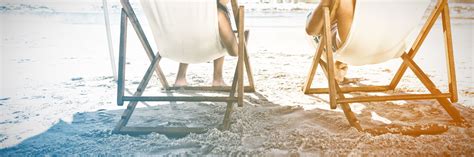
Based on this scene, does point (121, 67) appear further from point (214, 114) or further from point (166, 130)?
point (214, 114)

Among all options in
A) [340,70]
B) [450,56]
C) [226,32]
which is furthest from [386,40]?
[340,70]

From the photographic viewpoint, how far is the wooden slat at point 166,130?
7.41 ft

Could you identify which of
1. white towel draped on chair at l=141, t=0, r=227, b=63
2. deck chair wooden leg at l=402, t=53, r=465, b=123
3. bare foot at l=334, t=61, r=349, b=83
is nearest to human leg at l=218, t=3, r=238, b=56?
white towel draped on chair at l=141, t=0, r=227, b=63

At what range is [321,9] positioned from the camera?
262 centimetres

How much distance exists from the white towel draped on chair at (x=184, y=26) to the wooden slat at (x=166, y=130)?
598 millimetres

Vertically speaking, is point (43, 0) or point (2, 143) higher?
point (43, 0)

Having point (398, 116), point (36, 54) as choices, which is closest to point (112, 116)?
point (398, 116)

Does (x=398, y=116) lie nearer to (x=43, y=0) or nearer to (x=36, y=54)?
(x=36, y=54)

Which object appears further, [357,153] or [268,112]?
[268,112]

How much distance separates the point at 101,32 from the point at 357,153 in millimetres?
7063

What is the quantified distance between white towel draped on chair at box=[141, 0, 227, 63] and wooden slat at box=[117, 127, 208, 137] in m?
0.60

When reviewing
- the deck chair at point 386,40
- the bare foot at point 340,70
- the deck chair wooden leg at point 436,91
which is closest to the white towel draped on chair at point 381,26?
the deck chair at point 386,40

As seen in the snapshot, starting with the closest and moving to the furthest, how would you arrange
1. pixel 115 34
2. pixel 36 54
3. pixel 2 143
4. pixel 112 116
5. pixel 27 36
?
pixel 2 143 → pixel 112 116 → pixel 36 54 → pixel 27 36 → pixel 115 34

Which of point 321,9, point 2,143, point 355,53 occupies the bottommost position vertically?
point 2,143
